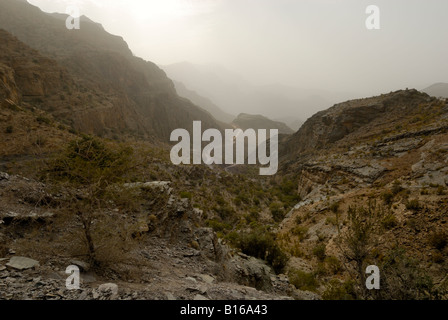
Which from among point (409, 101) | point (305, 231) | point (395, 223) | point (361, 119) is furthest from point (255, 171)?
point (395, 223)

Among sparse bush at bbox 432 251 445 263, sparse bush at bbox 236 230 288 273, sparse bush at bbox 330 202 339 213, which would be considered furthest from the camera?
sparse bush at bbox 330 202 339 213

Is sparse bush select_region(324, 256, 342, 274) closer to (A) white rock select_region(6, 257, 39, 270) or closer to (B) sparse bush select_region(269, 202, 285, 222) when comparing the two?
(A) white rock select_region(6, 257, 39, 270)

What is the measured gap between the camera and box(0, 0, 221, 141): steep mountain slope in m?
38.2

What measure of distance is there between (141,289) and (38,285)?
1.54 m

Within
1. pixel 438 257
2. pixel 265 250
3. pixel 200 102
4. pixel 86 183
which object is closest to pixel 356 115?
pixel 438 257

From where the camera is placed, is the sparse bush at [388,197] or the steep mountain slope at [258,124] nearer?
the sparse bush at [388,197]

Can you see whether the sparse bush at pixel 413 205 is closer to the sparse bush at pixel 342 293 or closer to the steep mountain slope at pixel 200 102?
the sparse bush at pixel 342 293

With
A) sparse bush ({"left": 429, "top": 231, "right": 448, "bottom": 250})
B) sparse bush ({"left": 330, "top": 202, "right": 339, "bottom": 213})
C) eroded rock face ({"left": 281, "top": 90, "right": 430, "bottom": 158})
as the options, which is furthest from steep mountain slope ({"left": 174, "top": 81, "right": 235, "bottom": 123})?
sparse bush ({"left": 429, "top": 231, "right": 448, "bottom": 250})

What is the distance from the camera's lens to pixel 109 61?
5675 centimetres

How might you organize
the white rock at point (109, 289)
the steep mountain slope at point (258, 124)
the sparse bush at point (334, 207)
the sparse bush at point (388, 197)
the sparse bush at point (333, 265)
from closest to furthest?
the white rock at point (109, 289)
the sparse bush at point (333, 265)
the sparse bush at point (388, 197)
the sparse bush at point (334, 207)
the steep mountain slope at point (258, 124)

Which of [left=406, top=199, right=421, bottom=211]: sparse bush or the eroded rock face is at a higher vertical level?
the eroded rock face


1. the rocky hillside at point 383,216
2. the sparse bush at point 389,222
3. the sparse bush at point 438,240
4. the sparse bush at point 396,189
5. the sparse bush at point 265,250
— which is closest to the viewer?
the rocky hillside at point 383,216

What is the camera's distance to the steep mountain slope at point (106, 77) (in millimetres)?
38219

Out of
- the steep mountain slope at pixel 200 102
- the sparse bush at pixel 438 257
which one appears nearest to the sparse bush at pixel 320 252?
the sparse bush at pixel 438 257
